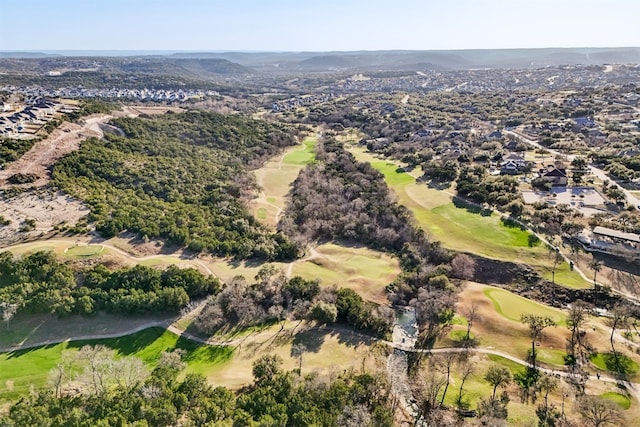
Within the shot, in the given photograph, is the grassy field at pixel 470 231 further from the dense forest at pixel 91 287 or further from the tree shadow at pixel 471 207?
the dense forest at pixel 91 287

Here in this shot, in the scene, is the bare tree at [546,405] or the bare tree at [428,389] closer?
the bare tree at [546,405]

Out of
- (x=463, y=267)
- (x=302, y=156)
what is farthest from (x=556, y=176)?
(x=302, y=156)

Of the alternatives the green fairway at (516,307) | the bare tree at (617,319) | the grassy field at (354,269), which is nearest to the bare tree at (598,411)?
the bare tree at (617,319)

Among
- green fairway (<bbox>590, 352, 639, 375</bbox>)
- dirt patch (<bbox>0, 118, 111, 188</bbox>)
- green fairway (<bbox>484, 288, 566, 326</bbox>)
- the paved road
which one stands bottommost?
green fairway (<bbox>590, 352, 639, 375</bbox>)

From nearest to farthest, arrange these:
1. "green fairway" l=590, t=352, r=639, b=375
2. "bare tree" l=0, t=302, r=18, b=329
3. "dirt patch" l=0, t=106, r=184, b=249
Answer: "green fairway" l=590, t=352, r=639, b=375
"bare tree" l=0, t=302, r=18, b=329
"dirt patch" l=0, t=106, r=184, b=249

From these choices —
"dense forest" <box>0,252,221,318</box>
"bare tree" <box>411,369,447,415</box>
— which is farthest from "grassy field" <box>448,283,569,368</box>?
"dense forest" <box>0,252,221,318</box>

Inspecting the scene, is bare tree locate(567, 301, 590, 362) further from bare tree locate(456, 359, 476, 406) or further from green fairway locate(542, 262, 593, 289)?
bare tree locate(456, 359, 476, 406)
